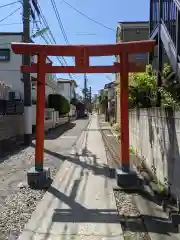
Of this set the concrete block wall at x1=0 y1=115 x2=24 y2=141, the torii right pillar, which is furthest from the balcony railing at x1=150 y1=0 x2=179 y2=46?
the concrete block wall at x1=0 y1=115 x2=24 y2=141

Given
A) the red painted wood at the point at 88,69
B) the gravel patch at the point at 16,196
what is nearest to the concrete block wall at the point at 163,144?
the red painted wood at the point at 88,69

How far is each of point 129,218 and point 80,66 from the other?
12.3 ft

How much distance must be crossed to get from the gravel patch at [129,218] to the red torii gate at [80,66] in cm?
118

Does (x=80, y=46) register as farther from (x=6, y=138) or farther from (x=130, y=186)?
(x=6, y=138)

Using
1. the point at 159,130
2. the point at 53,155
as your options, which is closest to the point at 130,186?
the point at 159,130

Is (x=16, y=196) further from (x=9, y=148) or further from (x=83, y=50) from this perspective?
(x=9, y=148)

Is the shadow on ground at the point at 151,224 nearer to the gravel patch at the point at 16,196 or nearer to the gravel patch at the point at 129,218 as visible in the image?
the gravel patch at the point at 129,218

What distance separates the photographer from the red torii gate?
27.4 feet

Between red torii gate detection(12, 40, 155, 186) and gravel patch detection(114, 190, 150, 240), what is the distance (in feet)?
3.87

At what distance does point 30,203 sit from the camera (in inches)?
273

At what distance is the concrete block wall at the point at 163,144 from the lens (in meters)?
6.60

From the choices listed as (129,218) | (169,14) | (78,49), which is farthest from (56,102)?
(129,218)

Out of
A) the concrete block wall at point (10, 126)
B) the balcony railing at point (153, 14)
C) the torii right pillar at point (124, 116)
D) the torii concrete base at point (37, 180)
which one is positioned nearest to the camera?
the torii concrete base at point (37, 180)

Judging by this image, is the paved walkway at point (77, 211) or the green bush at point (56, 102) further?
the green bush at point (56, 102)
